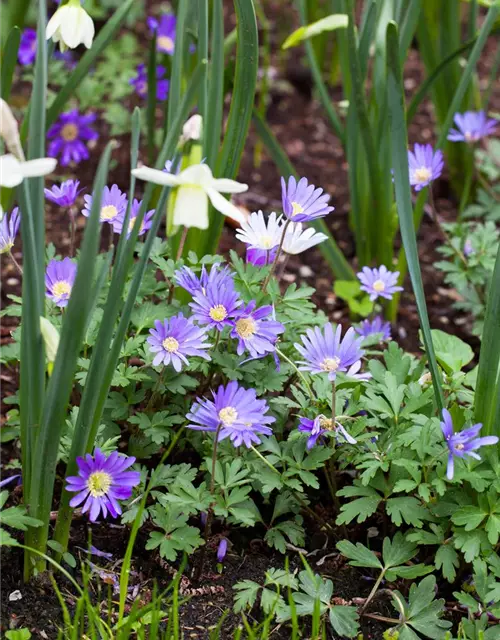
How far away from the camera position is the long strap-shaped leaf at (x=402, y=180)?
1436mm

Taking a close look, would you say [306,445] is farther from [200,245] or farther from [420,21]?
[420,21]

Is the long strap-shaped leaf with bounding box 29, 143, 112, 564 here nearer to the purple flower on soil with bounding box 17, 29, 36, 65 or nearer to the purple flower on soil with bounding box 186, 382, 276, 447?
the purple flower on soil with bounding box 186, 382, 276, 447

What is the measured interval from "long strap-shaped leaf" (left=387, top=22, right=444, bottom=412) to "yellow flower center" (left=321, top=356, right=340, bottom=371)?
16 centimetres

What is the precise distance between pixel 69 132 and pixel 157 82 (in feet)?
0.95

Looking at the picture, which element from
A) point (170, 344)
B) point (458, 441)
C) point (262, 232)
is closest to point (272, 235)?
point (262, 232)

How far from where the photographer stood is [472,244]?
1991 mm

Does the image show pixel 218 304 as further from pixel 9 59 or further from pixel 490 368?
pixel 9 59

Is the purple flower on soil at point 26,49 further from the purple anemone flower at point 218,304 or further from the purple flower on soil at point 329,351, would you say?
the purple flower on soil at point 329,351

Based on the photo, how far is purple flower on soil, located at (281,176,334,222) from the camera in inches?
56.2

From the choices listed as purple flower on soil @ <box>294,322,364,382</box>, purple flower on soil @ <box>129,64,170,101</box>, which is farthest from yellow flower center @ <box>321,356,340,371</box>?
purple flower on soil @ <box>129,64,170,101</box>

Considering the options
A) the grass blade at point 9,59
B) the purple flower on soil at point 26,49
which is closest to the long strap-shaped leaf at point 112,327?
the grass blade at point 9,59

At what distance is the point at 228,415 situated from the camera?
1310mm

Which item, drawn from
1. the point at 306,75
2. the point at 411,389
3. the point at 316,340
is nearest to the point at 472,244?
the point at 411,389

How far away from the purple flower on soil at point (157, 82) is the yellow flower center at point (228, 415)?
4.45 ft
